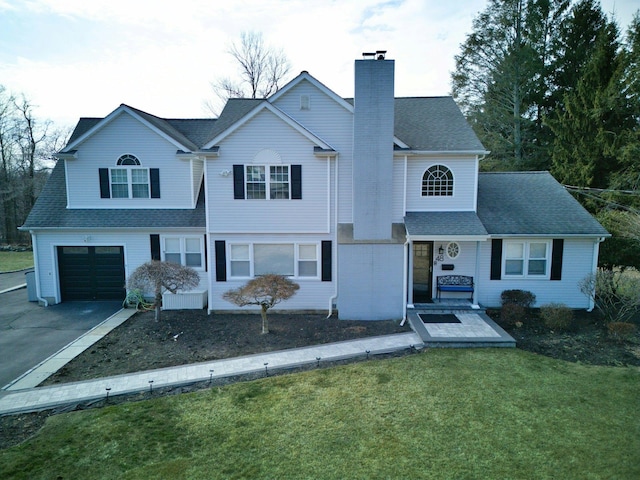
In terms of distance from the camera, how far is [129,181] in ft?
48.2

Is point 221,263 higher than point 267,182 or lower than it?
lower

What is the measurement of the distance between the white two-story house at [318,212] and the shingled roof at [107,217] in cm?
6

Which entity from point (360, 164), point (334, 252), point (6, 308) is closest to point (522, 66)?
point (360, 164)

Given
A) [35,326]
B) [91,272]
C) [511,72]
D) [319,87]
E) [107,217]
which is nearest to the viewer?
[35,326]

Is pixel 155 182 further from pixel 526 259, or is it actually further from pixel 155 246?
pixel 526 259

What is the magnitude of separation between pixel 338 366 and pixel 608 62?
23.3 m

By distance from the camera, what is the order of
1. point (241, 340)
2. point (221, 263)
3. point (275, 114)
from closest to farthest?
point (241, 340), point (275, 114), point (221, 263)

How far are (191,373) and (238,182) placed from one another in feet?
22.1

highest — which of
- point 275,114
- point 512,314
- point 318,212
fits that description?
point 275,114

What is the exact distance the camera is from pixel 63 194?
15398mm

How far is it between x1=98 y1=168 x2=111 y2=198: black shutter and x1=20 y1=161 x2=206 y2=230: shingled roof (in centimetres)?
65

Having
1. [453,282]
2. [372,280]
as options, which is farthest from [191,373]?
[453,282]

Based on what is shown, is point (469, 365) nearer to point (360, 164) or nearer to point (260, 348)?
point (260, 348)

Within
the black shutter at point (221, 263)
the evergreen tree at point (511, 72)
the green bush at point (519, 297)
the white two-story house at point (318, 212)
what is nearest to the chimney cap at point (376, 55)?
the white two-story house at point (318, 212)
